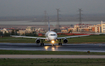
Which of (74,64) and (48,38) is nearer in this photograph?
(74,64)

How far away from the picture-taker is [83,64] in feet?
59.5

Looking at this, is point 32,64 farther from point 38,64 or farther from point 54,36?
point 54,36

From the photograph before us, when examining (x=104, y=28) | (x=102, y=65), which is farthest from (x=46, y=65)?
(x=104, y=28)

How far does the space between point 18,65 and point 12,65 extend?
21.1 inches

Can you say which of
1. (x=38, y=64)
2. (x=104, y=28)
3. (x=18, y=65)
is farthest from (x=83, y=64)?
(x=104, y=28)

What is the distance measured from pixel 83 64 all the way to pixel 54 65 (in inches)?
105

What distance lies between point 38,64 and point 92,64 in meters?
4.87

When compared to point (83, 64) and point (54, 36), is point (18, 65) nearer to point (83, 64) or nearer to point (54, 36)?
point (83, 64)

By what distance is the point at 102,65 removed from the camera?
1750 centimetres

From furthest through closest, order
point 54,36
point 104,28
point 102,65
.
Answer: point 104,28 → point 54,36 → point 102,65

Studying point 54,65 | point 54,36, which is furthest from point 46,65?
point 54,36

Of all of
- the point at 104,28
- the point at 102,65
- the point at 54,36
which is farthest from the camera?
the point at 104,28

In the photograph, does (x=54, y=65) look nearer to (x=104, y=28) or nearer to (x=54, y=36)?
(x=54, y=36)

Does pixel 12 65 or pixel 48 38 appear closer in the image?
pixel 12 65
